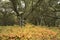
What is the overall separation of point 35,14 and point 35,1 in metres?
3.24

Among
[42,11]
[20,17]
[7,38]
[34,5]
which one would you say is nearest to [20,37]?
[7,38]

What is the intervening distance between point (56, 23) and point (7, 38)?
11530mm

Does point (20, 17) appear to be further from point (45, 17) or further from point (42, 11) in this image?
point (45, 17)

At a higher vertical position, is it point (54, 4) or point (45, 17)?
point (54, 4)

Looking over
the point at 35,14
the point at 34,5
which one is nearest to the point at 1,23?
the point at 35,14

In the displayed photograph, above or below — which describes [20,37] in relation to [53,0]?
below

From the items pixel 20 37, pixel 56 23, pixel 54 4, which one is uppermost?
pixel 54 4

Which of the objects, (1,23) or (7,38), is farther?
(1,23)

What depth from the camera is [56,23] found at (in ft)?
66.9

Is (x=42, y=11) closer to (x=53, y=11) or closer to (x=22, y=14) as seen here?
(x=53, y=11)

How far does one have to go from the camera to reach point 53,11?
62.4ft

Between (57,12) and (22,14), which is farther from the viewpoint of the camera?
(57,12)

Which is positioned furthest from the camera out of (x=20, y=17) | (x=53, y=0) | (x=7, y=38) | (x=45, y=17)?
(x=45, y=17)

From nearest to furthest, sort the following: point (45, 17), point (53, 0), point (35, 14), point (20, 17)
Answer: point (20, 17), point (53, 0), point (35, 14), point (45, 17)
